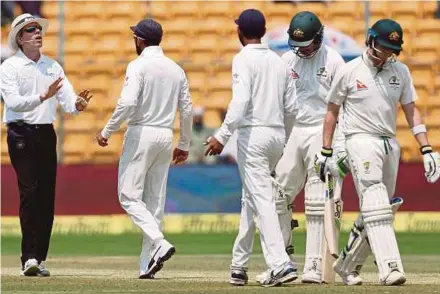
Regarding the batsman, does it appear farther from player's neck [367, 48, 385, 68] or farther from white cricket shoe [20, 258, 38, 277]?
white cricket shoe [20, 258, 38, 277]

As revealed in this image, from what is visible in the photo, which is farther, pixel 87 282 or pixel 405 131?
pixel 405 131

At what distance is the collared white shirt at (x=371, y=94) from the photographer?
33.6 ft

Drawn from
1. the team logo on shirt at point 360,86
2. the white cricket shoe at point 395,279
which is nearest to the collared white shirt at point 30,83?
the team logo on shirt at point 360,86

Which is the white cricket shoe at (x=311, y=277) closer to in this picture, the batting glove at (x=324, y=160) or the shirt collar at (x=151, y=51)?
the batting glove at (x=324, y=160)

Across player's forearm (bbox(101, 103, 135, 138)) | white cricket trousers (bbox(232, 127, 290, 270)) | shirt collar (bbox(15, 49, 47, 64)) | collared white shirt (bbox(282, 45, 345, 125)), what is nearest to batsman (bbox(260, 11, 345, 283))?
collared white shirt (bbox(282, 45, 345, 125))

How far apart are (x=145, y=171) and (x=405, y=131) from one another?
9597 millimetres

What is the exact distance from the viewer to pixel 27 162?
11.7 metres

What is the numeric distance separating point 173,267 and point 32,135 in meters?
2.01

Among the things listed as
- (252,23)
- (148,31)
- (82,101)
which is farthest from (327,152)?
(82,101)

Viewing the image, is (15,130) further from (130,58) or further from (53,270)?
(130,58)

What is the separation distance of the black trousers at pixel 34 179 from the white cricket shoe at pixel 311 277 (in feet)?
7.49

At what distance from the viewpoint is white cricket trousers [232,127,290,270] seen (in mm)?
10164

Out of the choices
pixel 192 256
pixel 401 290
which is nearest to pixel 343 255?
pixel 401 290

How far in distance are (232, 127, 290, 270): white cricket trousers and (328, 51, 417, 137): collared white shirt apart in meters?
0.54
